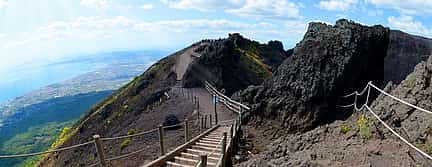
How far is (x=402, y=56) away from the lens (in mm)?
18859

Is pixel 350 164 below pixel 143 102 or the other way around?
the other way around

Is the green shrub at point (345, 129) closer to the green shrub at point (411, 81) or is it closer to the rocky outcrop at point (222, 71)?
the green shrub at point (411, 81)

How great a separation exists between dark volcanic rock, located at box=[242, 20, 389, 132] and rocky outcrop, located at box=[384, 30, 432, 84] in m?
1.04

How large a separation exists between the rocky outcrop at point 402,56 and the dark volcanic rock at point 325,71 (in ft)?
3.41

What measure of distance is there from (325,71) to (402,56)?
6921mm

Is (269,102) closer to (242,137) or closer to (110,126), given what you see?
(242,137)

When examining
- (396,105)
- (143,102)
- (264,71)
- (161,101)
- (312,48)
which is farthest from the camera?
(264,71)

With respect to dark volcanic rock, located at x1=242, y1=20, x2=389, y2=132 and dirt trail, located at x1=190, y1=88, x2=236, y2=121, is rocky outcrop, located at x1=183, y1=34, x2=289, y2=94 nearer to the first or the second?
dirt trail, located at x1=190, y1=88, x2=236, y2=121

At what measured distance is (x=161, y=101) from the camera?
36438 mm

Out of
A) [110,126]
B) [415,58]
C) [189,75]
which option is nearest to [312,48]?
[415,58]

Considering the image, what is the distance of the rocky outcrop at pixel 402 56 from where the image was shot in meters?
16.7

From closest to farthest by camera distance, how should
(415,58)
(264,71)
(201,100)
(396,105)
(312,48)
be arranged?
(396,105), (312,48), (415,58), (201,100), (264,71)

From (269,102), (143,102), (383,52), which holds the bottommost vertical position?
(143,102)

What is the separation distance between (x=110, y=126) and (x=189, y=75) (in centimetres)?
1064
